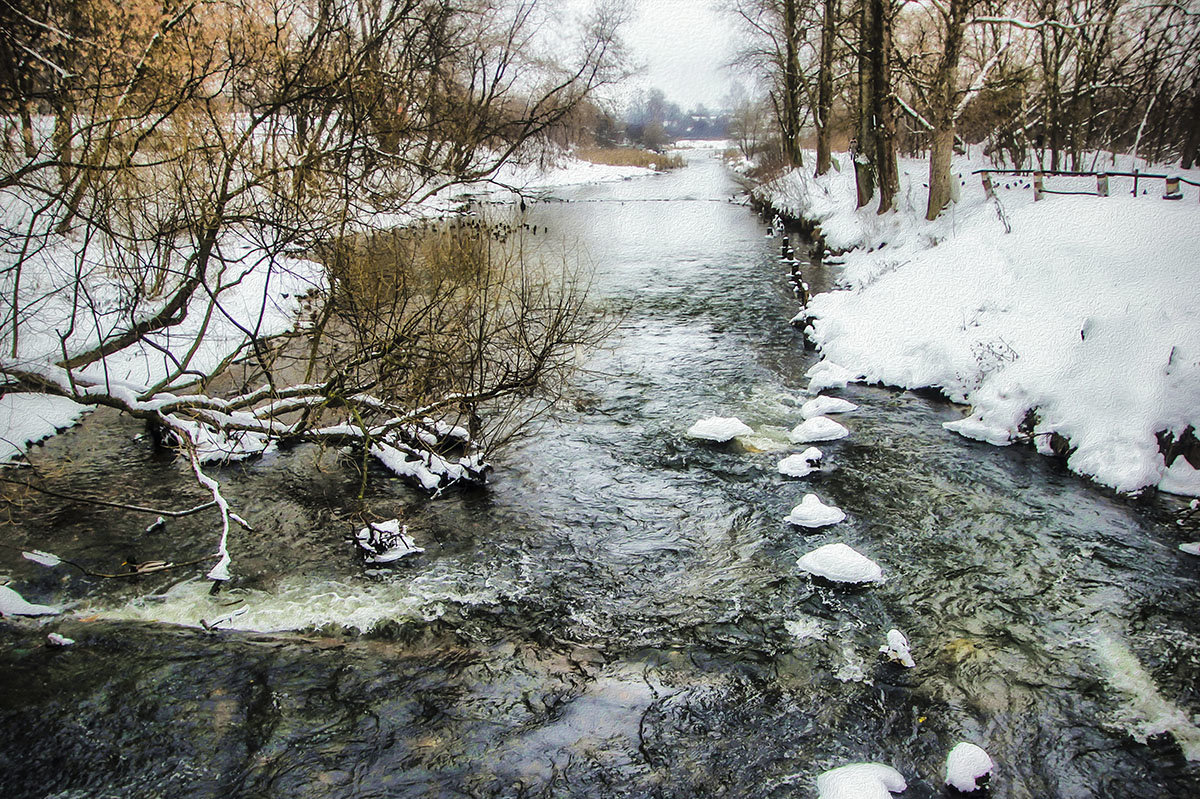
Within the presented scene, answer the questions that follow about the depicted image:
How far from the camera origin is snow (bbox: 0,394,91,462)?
328 inches

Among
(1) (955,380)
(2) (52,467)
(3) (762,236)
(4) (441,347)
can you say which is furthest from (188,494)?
(3) (762,236)

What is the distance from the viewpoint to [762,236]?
23.9m

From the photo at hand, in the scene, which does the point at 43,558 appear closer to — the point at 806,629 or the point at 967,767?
the point at 806,629

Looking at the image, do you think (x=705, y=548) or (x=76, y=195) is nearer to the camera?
(x=76, y=195)

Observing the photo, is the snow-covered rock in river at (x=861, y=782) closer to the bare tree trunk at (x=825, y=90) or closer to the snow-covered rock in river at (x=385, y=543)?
the snow-covered rock in river at (x=385, y=543)

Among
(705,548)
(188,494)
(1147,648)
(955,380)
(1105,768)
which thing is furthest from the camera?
(955,380)

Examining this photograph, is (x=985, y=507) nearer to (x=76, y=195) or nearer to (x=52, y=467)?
(x=76, y=195)

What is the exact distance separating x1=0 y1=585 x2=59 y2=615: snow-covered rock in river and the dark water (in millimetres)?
152

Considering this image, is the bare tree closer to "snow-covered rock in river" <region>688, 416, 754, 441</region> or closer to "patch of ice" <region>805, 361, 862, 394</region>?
"snow-covered rock in river" <region>688, 416, 754, 441</region>

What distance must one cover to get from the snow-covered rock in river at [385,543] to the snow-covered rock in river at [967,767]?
449 cm

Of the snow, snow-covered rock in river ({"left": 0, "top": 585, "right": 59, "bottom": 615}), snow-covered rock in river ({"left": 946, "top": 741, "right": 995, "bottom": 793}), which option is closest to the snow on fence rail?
snow-covered rock in river ({"left": 946, "top": 741, "right": 995, "bottom": 793})

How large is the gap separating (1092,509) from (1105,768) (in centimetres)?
337

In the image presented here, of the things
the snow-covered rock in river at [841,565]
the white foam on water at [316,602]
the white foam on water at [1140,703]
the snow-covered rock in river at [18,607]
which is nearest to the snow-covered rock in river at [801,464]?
the snow-covered rock in river at [841,565]

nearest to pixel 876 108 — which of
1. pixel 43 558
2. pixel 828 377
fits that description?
pixel 828 377
